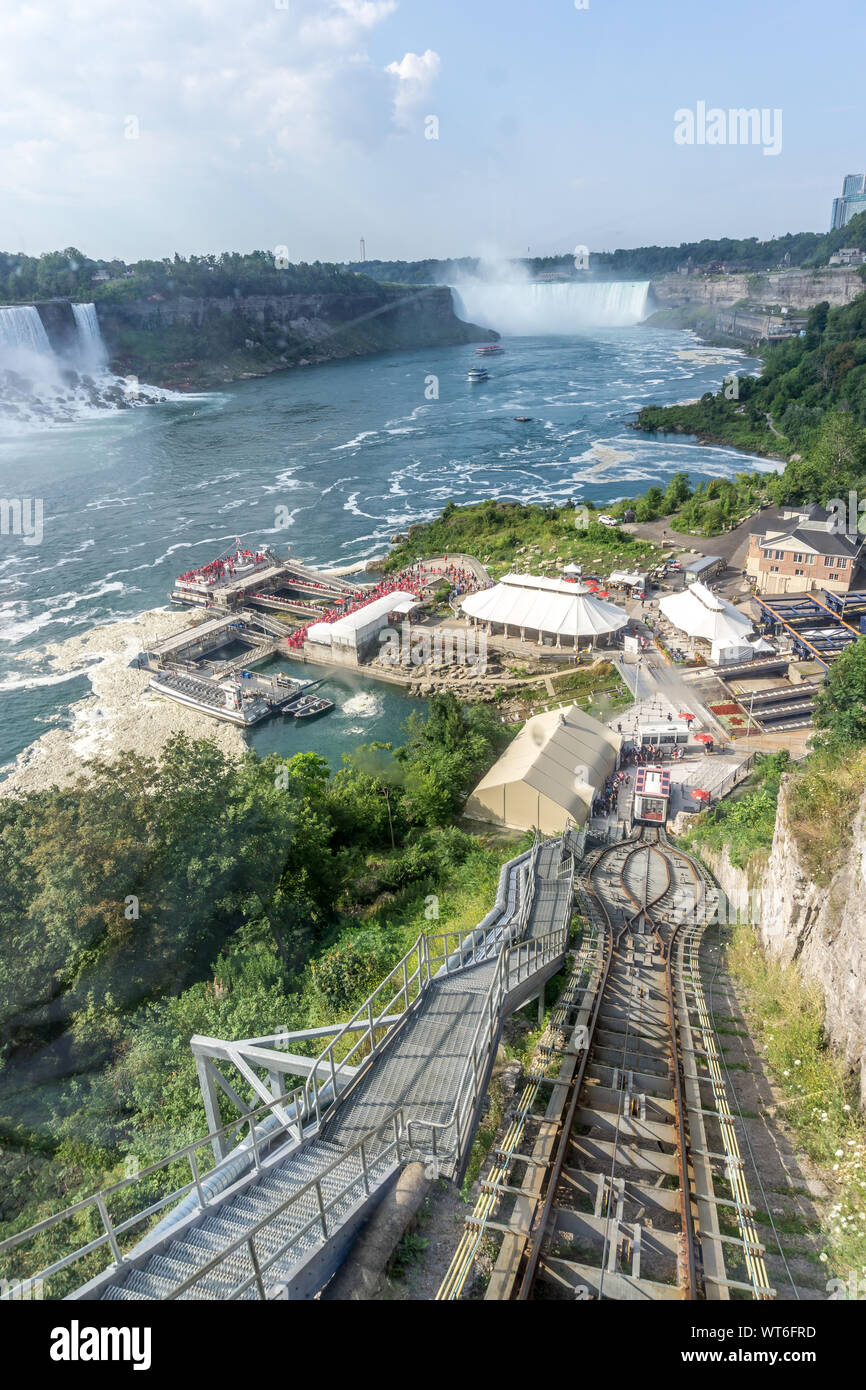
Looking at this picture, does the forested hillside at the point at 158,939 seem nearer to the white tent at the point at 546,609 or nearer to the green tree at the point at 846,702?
the green tree at the point at 846,702

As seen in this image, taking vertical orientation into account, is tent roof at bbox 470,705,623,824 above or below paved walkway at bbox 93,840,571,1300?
below

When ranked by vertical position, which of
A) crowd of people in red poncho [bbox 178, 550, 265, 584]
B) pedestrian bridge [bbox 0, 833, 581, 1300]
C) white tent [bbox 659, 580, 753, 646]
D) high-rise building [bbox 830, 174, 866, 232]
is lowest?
pedestrian bridge [bbox 0, 833, 581, 1300]

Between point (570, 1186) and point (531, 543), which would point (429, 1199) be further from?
point (531, 543)

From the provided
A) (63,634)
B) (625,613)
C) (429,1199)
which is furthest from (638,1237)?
(63,634)

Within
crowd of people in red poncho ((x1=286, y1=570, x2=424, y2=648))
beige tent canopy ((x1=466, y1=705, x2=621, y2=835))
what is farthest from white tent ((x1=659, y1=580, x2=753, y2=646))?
crowd of people in red poncho ((x1=286, y1=570, x2=424, y2=648))

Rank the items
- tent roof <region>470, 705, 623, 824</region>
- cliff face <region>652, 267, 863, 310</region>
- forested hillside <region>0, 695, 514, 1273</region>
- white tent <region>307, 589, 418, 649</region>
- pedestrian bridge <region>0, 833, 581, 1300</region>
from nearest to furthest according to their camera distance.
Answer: pedestrian bridge <region>0, 833, 581, 1300</region>
forested hillside <region>0, 695, 514, 1273</region>
tent roof <region>470, 705, 623, 824</region>
white tent <region>307, 589, 418, 649</region>
cliff face <region>652, 267, 863, 310</region>

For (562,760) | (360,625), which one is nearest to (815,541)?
(562,760)

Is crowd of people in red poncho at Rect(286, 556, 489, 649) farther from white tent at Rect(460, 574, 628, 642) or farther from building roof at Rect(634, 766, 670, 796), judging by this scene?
building roof at Rect(634, 766, 670, 796)
